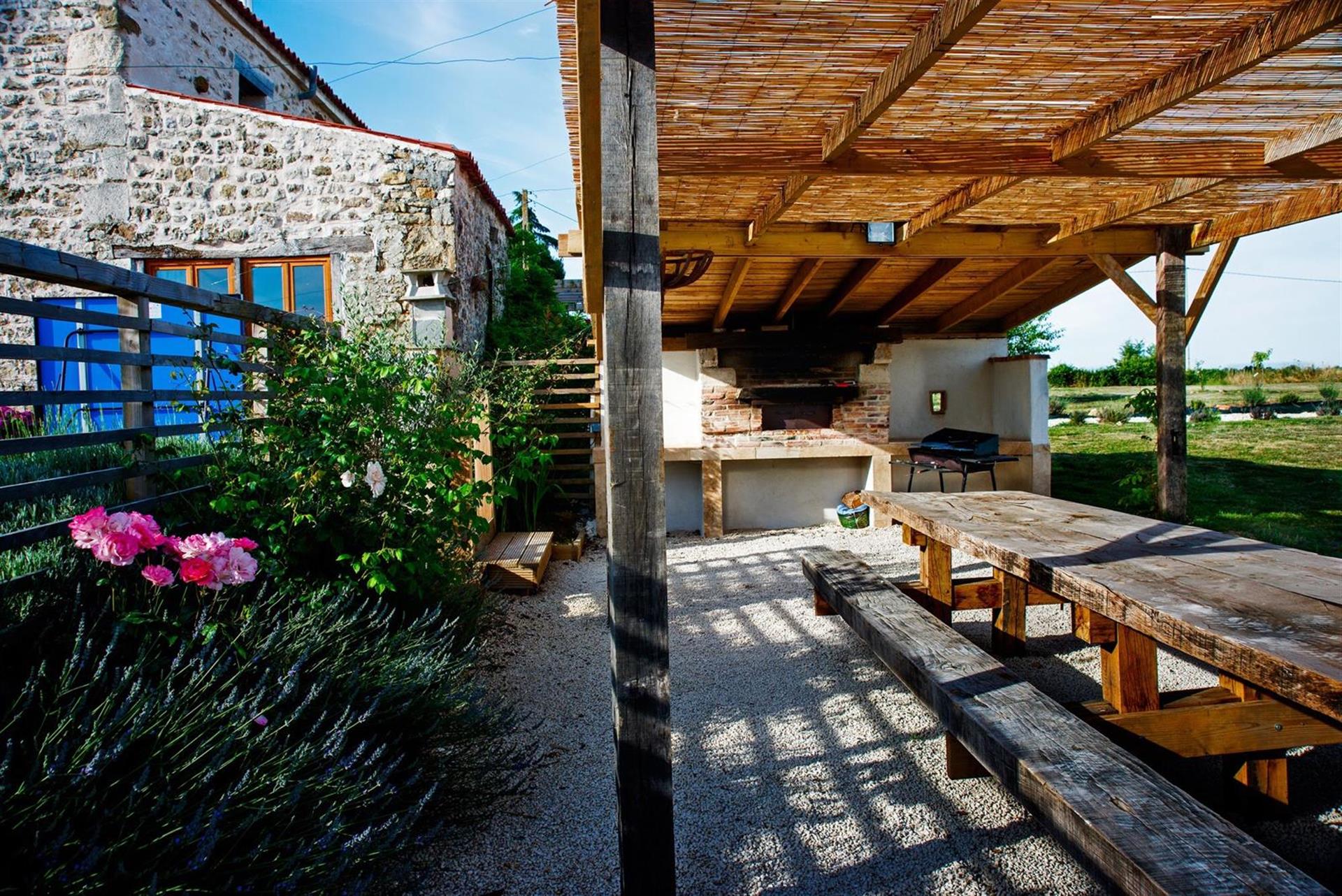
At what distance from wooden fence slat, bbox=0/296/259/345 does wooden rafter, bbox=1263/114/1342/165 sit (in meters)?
4.85

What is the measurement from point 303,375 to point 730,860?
2587mm

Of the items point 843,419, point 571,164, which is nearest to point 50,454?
point 571,164

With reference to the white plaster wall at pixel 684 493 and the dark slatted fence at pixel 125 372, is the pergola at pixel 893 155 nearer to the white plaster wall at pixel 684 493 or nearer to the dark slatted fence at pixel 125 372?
the dark slatted fence at pixel 125 372

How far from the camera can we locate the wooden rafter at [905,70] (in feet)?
7.20

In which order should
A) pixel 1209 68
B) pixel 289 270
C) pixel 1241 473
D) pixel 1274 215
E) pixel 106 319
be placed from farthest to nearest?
pixel 1241 473, pixel 289 270, pixel 1274 215, pixel 106 319, pixel 1209 68

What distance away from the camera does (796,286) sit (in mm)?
6859

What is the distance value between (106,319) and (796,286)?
207 inches

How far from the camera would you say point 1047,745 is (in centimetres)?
189

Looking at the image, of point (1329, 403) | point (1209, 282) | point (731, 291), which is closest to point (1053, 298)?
point (1209, 282)

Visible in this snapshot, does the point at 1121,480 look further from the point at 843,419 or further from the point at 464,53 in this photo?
the point at 464,53

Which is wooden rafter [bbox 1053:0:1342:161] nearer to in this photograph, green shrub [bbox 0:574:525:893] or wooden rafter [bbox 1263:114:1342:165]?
wooden rafter [bbox 1263:114:1342:165]

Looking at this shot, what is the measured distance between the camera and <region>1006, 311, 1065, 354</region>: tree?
23.7 m

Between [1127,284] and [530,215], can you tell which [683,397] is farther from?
[530,215]

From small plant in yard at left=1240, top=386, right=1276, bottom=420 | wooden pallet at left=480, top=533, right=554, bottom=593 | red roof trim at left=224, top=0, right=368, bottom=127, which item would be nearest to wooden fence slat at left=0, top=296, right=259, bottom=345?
wooden pallet at left=480, top=533, right=554, bottom=593
